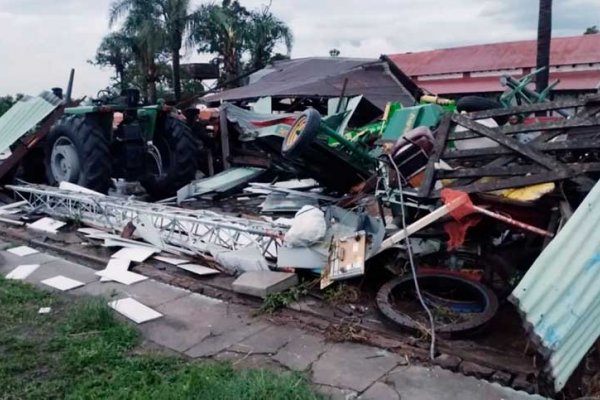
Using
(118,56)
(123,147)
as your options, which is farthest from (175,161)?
(118,56)

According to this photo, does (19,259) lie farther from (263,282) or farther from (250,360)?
(250,360)

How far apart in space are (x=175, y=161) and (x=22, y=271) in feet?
12.2

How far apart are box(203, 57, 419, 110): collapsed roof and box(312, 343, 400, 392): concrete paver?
22.3 ft

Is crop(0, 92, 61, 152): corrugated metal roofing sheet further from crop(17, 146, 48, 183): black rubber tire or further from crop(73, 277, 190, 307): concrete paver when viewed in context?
crop(73, 277, 190, 307): concrete paver

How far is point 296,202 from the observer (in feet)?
22.8

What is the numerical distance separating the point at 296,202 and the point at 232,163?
285cm

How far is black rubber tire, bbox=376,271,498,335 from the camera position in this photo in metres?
3.58

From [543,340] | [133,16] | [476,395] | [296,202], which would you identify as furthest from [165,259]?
[133,16]

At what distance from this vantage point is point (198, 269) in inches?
203

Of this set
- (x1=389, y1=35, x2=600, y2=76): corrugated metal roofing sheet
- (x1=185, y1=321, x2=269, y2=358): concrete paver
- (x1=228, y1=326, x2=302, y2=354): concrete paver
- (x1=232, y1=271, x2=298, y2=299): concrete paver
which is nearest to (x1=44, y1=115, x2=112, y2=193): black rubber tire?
(x1=232, y1=271, x2=298, y2=299): concrete paver

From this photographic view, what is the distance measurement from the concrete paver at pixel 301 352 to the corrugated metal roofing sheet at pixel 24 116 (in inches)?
259

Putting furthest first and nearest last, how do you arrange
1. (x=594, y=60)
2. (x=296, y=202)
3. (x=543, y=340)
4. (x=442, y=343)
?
(x=594, y=60) → (x=296, y=202) → (x=442, y=343) → (x=543, y=340)

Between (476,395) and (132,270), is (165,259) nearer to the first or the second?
(132,270)

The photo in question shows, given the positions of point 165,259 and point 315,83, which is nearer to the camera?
point 165,259
